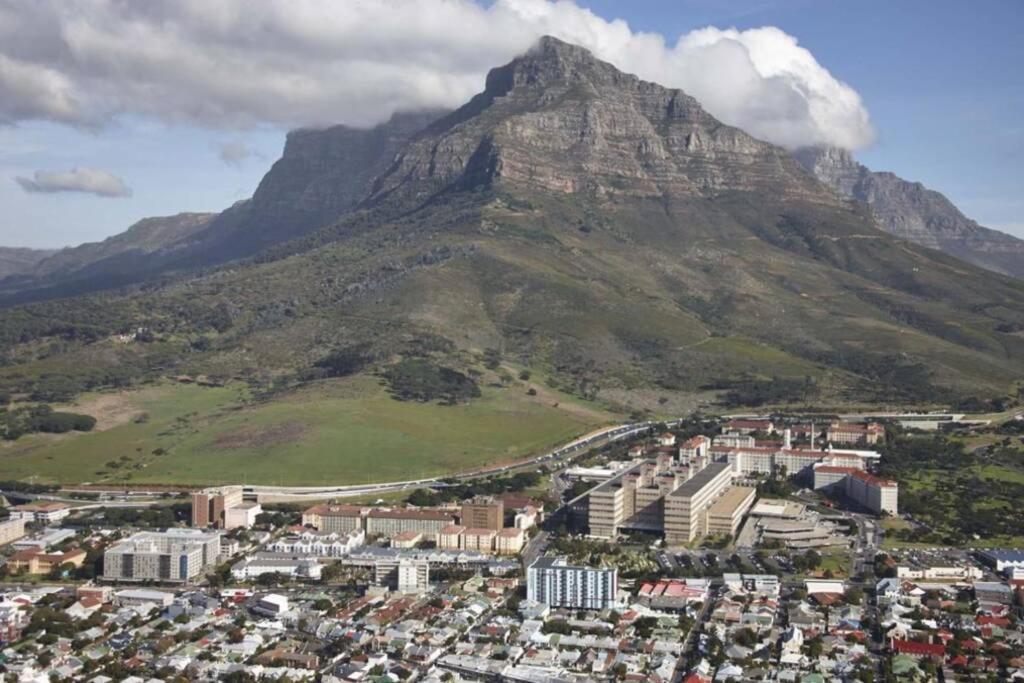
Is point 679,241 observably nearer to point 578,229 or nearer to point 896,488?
point 578,229

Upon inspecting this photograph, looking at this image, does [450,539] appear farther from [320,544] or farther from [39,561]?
[39,561]

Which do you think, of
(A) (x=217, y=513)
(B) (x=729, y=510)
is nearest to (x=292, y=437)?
(A) (x=217, y=513)

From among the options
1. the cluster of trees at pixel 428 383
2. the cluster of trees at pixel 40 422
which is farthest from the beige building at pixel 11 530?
the cluster of trees at pixel 428 383

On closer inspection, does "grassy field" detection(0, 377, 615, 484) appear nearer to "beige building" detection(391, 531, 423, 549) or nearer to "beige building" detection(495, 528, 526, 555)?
"beige building" detection(391, 531, 423, 549)

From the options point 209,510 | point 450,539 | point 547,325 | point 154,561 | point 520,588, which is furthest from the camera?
point 547,325

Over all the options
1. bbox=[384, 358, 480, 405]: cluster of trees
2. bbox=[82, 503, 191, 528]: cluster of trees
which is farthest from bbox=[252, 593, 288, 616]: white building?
bbox=[384, 358, 480, 405]: cluster of trees

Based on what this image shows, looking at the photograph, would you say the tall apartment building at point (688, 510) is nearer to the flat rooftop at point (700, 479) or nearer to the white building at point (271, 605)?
the flat rooftop at point (700, 479)
